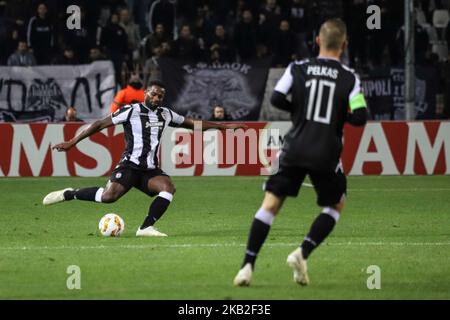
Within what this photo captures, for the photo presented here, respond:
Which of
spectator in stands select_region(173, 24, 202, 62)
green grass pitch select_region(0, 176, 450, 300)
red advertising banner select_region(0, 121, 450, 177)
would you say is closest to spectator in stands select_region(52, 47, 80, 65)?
spectator in stands select_region(173, 24, 202, 62)

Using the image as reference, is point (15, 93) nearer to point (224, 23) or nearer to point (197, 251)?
point (224, 23)

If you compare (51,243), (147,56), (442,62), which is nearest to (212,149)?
(147,56)

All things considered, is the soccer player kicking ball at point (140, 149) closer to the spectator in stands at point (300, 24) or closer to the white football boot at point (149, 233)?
the white football boot at point (149, 233)

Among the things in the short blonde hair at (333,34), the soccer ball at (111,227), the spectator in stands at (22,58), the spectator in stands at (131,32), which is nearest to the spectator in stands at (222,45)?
the spectator in stands at (131,32)

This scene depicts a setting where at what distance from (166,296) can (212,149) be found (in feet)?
42.0

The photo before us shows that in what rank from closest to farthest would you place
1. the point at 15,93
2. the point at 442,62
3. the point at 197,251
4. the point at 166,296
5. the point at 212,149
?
the point at 166,296, the point at 197,251, the point at 212,149, the point at 15,93, the point at 442,62

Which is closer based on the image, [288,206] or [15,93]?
[288,206]

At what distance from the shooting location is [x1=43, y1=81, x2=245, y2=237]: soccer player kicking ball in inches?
502

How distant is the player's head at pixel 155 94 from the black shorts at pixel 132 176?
→ 0.76 m

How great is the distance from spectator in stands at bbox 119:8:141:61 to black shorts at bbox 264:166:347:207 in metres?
15.9

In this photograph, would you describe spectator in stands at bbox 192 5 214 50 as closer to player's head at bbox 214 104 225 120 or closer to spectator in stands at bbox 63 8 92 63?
spectator in stands at bbox 63 8 92 63

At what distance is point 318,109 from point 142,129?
4495 mm

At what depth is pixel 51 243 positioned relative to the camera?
1183 centimetres

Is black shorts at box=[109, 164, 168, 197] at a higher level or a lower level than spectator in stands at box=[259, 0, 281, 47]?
lower
